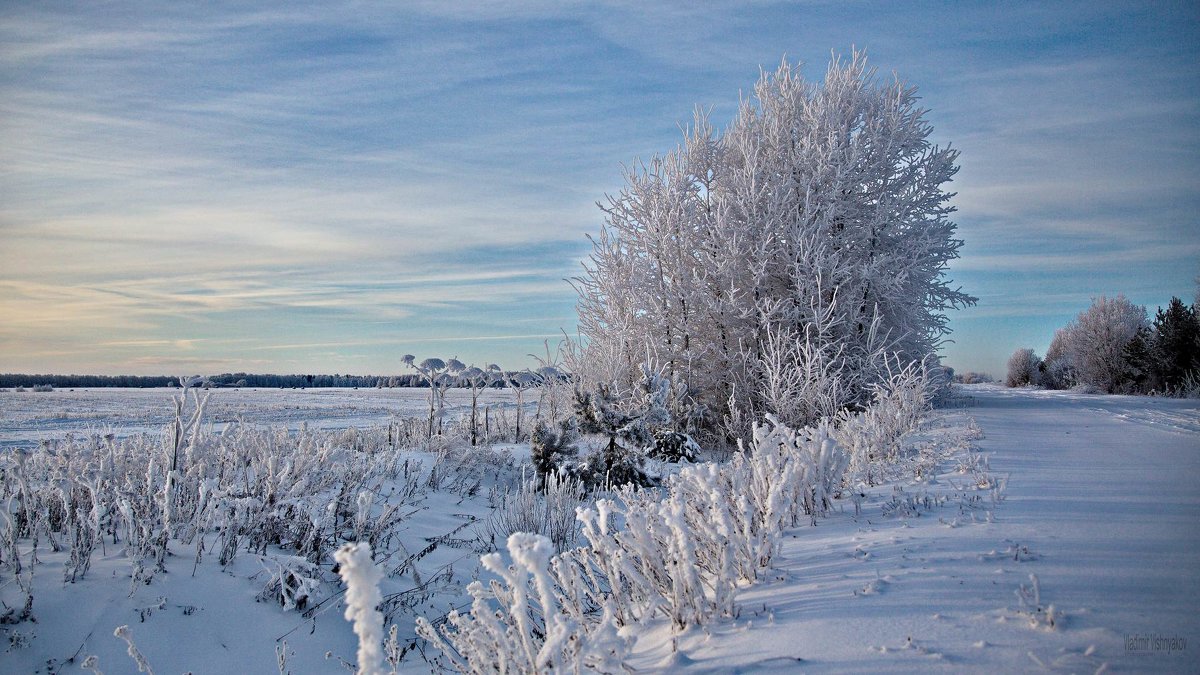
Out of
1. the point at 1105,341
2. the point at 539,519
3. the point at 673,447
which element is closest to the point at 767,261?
the point at 673,447

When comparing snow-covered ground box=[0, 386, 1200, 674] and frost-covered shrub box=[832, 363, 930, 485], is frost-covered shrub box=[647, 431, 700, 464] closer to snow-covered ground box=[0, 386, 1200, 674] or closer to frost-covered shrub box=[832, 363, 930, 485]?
frost-covered shrub box=[832, 363, 930, 485]

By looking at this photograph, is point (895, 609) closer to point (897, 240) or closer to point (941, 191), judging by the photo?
point (897, 240)

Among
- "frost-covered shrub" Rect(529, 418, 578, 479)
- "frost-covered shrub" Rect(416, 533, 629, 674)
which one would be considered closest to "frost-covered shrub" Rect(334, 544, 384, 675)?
"frost-covered shrub" Rect(416, 533, 629, 674)

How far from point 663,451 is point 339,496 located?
455 cm

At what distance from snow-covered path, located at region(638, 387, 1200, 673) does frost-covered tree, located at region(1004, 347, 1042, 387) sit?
4849cm

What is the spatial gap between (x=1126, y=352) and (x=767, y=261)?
2252 centimetres

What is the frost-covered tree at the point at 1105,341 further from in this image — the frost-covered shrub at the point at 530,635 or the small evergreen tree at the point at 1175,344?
the frost-covered shrub at the point at 530,635

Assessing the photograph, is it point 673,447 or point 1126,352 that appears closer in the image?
point 673,447

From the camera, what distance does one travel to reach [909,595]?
2443 mm

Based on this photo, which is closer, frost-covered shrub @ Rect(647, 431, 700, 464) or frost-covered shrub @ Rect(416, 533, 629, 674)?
frost-covered shrub @ Rect(416, 533, 629, 674)

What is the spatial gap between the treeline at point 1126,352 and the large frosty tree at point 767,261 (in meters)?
13.1

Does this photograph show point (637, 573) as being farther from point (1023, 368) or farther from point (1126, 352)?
point (1023, 368)

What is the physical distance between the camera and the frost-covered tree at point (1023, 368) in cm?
4516

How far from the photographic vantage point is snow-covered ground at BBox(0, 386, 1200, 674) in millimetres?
2037
